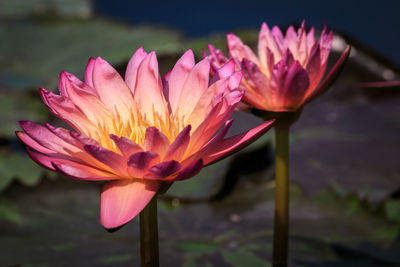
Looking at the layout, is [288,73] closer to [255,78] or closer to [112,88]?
[255,78]

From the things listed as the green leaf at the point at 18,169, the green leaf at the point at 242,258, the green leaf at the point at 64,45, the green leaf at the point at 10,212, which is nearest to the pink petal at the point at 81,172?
the green leaf at the point at 242,258

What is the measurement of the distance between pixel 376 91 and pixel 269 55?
3.13ft

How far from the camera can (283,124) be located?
0.47m

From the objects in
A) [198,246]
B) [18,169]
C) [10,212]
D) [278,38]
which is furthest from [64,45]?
[278,38]

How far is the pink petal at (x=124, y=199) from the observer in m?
0.32

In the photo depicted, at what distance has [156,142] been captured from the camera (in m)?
0.34

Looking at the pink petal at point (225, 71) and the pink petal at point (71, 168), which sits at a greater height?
the pink petal at point (225, 71)

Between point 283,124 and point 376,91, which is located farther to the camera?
point 376,91

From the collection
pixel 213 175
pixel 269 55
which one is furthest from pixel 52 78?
pixel 269 55

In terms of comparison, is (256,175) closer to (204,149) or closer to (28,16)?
(204,149)

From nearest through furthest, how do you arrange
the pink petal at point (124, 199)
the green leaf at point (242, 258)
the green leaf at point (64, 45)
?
1. the pink petal at point (124, 199)
2. the green leaf at point (242, 258)
3. the green leaf at point (64, 45)

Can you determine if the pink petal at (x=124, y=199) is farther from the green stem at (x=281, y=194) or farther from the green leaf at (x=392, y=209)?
the green leaf at (x=392, y=209)

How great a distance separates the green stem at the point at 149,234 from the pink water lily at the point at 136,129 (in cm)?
3

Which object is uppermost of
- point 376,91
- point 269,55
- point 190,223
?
point 269,55
